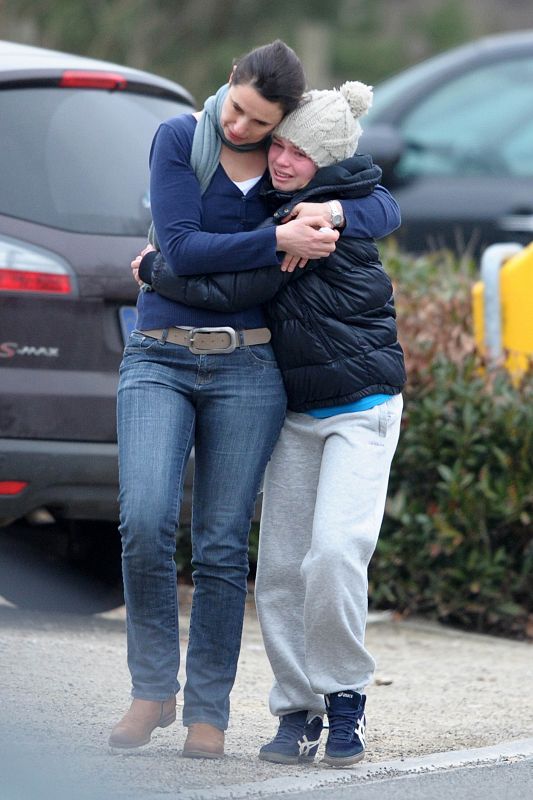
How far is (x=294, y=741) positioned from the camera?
3963 mm

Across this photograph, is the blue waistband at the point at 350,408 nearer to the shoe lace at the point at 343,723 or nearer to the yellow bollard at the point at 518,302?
the shoe lace at the point at 343,723

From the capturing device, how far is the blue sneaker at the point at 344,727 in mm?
3904

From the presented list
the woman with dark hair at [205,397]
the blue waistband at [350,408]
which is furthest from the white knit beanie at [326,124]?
the blue waistband at [350,408]

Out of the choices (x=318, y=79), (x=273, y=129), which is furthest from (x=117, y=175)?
(x=318, y=79)

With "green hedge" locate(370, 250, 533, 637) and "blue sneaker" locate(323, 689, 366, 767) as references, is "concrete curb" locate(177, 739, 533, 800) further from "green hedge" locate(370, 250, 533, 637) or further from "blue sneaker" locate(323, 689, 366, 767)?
"green hedge" locate(370, 250, 533, 637)

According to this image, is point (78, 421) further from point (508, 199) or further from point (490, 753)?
point (508, 199)

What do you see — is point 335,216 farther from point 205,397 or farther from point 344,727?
point 344,727

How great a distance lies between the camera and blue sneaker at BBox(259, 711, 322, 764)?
3943 millimetres

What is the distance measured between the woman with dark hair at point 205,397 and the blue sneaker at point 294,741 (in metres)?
0.14

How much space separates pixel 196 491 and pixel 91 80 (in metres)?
1.89

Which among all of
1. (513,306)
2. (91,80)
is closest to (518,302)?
(513,306)

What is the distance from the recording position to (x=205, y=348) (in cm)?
379

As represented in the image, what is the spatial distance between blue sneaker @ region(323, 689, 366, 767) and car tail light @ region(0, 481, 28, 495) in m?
1.37

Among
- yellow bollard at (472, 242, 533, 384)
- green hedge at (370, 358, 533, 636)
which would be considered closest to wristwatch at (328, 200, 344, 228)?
green hedge at (370, 358, 533, 636)
